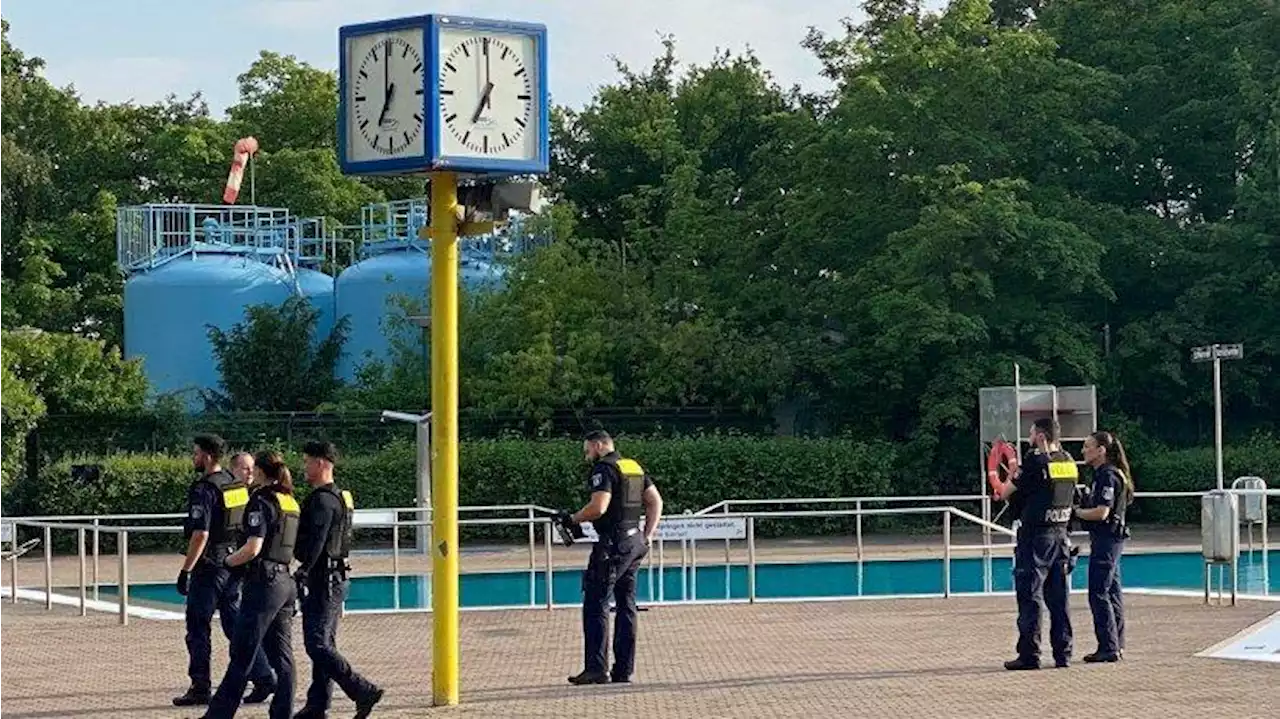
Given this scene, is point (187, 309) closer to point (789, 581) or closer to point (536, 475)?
point (536, 475)

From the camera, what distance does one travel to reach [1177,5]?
4203 cm

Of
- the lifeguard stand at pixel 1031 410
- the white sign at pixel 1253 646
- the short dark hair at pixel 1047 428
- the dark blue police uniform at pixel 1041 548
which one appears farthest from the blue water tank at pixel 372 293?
the dark blue police uniform at pixel 1041 548

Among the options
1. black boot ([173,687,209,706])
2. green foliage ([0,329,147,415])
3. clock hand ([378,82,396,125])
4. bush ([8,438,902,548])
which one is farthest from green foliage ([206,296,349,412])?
clock hand ([378,82,396,125])

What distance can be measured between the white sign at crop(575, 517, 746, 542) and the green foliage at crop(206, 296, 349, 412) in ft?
74.9

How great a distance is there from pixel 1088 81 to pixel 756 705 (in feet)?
94.7

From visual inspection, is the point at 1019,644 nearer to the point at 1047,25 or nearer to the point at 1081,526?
the point at 1081,526

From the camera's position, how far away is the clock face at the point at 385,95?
12227 mm

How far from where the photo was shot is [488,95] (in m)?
12.4

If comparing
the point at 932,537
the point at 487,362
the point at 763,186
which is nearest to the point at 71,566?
the point at 487,362

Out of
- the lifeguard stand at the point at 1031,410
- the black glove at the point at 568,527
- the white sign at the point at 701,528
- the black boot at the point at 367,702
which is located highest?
the lifeguard stand at the point at 1031,410

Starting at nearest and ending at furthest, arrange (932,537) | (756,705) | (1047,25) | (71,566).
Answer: (756,705)
(71,566)
(932,537)
(1047,25)

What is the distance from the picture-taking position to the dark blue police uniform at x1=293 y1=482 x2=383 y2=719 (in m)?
11.6

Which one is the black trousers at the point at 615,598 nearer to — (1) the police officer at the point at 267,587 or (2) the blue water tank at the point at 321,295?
(1) the police officer at the point at 267,587

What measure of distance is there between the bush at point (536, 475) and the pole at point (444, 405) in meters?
23.5
